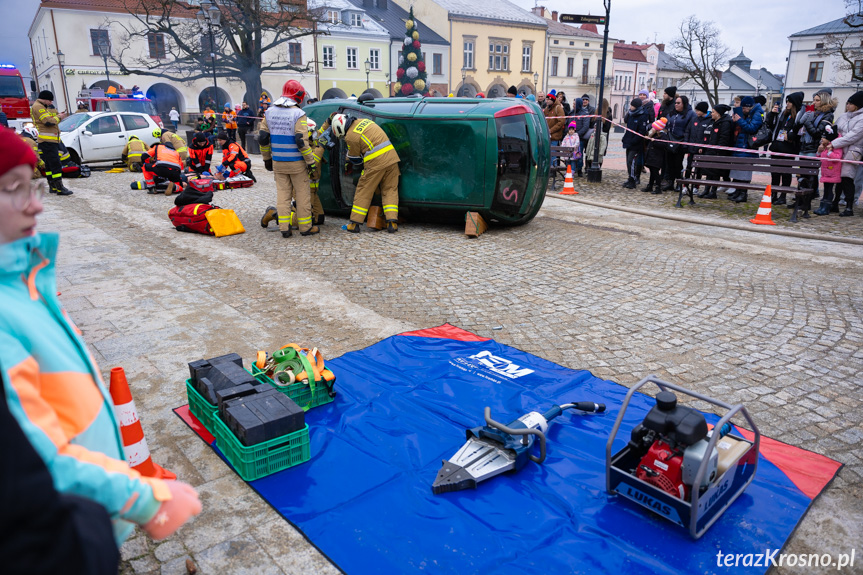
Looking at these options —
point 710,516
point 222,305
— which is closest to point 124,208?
point 222,305

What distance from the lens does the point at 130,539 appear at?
281cm

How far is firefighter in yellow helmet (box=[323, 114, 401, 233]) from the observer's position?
8688mm

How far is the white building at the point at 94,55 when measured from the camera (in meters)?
39.9

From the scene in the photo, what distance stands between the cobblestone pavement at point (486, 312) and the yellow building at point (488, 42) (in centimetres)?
4702

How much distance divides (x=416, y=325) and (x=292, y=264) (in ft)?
9.21

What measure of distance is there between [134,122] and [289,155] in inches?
474

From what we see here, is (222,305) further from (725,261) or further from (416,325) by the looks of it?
(725,261)

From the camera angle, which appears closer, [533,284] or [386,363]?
[386,363]

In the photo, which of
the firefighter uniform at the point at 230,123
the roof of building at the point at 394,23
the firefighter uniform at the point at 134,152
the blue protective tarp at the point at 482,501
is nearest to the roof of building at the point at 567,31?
the roof of building at the point at 394,23

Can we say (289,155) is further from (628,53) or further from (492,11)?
(628,53)

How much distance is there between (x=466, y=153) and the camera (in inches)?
343

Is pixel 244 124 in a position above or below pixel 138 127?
above

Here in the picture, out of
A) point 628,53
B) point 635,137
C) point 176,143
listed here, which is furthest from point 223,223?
point 628,53

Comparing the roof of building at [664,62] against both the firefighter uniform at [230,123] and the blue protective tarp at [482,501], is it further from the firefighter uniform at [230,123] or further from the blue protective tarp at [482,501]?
the blue protective tarp at [482,501]
